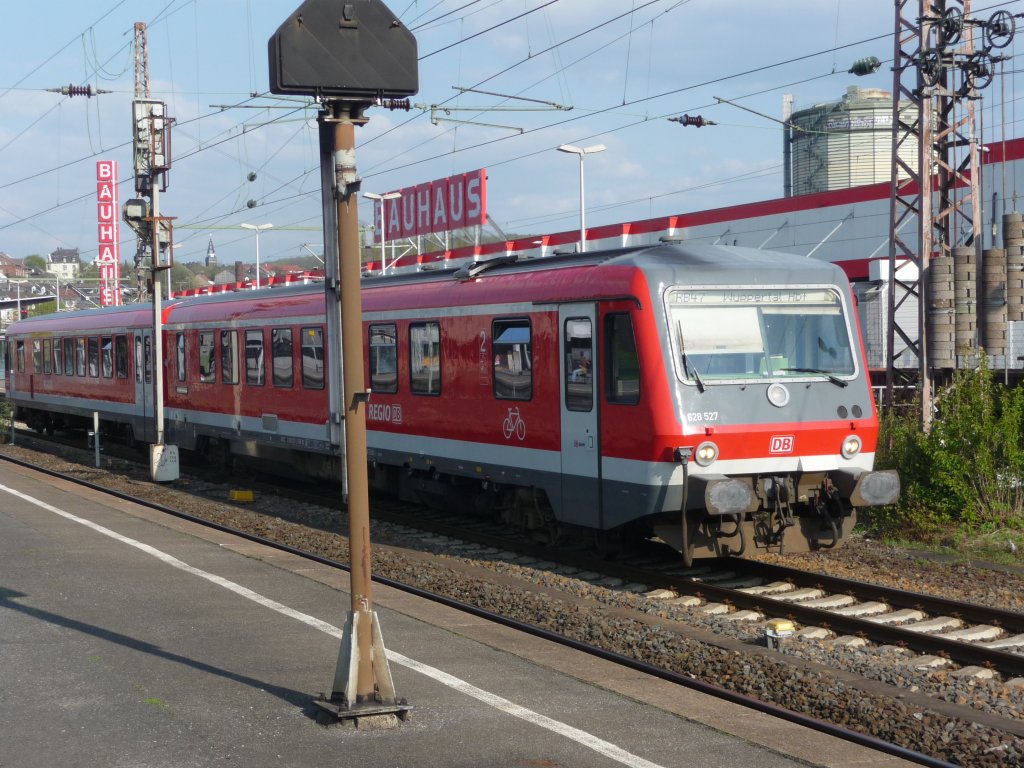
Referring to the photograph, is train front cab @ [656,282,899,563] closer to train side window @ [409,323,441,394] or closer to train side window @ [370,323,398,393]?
train side window @ [409,323,441,394]

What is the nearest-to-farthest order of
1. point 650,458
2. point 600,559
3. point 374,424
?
point 650,458
point 600,559
point 374,424

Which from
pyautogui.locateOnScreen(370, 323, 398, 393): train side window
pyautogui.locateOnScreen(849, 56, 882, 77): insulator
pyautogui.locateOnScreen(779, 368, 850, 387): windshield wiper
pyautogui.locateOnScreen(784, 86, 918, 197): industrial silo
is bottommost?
pyautogui.locateOnScreen(779, 368, 850, 387): windshield wiper

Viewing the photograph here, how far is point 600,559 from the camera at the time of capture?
1247 cm

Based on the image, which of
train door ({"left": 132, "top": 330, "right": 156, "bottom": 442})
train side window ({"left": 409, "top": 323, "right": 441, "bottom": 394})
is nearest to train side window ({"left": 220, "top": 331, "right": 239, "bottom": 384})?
train door ({"left": 132, "top": 330, "right": 156, "bottom": 442})

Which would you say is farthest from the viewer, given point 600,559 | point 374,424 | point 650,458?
point 374,424

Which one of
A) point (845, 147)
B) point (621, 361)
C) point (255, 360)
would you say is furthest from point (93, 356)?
point (845, 147)

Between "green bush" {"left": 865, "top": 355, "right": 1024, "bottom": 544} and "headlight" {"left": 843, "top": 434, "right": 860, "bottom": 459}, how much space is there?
2.89m

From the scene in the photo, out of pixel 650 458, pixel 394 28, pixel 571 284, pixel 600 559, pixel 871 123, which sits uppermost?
pixel 871 123

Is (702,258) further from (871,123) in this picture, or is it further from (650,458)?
(871,123)

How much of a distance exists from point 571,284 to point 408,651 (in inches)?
190

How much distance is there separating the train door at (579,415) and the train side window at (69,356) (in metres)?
19.6

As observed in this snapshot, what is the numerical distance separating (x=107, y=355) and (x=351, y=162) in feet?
68.6

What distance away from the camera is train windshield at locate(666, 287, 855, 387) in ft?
36.7

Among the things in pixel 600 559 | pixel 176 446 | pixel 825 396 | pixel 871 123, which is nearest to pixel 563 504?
pixel 600 559
